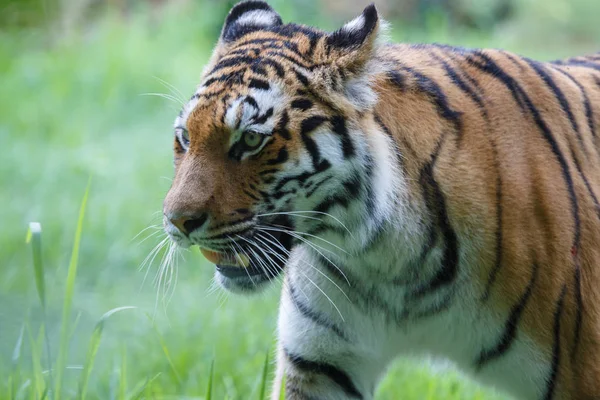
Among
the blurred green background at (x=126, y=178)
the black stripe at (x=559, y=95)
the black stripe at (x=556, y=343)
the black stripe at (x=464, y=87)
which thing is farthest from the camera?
the blurred green background at (x=126, y=178)

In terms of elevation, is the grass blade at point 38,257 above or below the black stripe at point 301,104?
below

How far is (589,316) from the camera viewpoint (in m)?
2.54

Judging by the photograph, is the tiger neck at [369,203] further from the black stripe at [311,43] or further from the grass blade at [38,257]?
the grass blade at [38,257]

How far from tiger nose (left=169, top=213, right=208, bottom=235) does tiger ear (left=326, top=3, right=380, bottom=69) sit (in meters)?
0.54

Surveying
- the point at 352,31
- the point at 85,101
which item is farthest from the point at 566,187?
the point at 85,101

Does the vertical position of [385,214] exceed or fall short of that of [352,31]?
it falls short

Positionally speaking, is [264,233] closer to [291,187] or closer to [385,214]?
[291,187]

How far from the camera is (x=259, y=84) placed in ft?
7.80

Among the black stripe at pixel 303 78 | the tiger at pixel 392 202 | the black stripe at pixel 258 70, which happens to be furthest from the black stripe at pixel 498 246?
the black stripe at pixel 258 70

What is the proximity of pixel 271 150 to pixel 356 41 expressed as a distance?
367mm

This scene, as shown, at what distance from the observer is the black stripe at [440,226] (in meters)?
2.55

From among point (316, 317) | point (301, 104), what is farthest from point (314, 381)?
point (301, 104)

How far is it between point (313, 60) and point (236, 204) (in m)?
0.44

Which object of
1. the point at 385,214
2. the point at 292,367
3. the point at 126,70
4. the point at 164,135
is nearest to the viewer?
the point at 385,214
